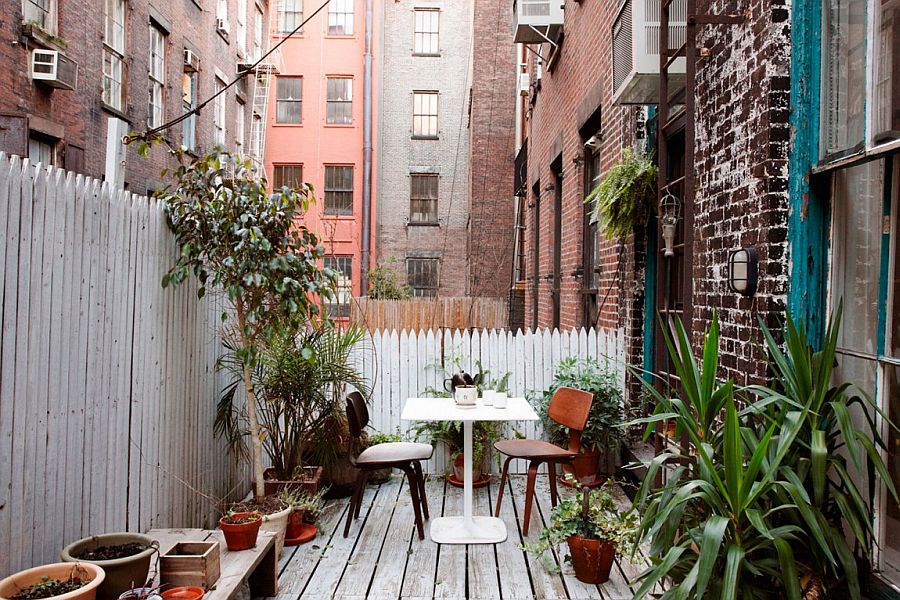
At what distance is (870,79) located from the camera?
2475mm

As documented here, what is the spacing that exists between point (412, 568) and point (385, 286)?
13.0 m

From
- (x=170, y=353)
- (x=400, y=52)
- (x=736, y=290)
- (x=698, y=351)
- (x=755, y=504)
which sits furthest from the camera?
(x=400, y=52)

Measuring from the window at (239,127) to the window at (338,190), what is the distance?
2.93 metres

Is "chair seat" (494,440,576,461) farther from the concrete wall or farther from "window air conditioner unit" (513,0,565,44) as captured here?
the concrete wall

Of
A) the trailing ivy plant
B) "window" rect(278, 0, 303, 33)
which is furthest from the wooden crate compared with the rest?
"window" rect(278, 0, 303, 33)

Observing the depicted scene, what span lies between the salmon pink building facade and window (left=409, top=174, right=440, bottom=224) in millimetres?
1176

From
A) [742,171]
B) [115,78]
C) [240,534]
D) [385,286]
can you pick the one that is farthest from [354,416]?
[385,286]

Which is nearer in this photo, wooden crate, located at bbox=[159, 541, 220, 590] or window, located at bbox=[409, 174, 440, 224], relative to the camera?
wooden crate, located at bbox=[159, 541, 220, 590]

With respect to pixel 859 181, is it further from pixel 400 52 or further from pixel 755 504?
pixel 400 52

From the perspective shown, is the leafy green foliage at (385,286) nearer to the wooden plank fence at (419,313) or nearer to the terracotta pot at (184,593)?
the wooden plank fence at (419,313)

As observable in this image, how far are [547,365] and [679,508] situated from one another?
4146mm

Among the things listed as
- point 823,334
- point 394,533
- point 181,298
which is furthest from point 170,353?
point 823,334

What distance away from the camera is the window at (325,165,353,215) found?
19062 mm

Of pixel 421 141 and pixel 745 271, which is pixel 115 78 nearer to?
pixel 421 141
